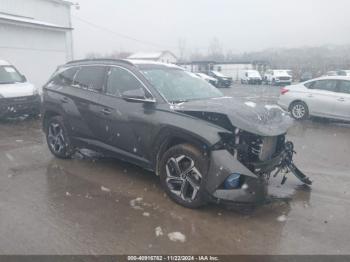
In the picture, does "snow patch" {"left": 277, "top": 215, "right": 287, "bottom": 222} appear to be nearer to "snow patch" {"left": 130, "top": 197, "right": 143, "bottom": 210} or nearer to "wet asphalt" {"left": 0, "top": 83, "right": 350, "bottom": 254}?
"wet asphalt" {"left": 0, "top": 83, "right": 350, "bottom": 254}

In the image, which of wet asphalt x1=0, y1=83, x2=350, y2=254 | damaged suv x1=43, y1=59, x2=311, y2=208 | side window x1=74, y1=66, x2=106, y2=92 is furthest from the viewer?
side window x1=74, y1=66, x2=106, y2=92

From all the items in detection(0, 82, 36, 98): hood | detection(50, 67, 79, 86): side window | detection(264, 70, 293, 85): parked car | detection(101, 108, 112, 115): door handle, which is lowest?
detection(264, 70, 293, 85): parked car

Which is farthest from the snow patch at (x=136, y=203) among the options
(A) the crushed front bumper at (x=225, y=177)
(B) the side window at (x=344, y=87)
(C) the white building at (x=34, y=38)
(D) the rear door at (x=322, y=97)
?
(C) the white building at (x=34, y=38)

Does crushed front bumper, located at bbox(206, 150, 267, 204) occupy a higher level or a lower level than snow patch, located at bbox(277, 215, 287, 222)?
higher

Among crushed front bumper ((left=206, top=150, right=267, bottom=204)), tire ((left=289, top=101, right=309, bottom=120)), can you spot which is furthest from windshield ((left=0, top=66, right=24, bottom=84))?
crushed front bumper ((left=206, top=150, right=267, bottom=204))

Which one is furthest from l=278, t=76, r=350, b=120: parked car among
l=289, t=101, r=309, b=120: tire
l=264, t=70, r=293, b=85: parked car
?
l=264, t=70, r=293, b=85: parked car

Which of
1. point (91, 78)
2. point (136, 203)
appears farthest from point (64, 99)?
point (136, 203)

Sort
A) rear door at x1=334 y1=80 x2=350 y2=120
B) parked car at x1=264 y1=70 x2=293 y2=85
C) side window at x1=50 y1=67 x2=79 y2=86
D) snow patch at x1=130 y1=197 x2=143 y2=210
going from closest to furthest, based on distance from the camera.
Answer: snow patch at x1=130 y1=197 x2=143 y2=210 < side window at x1=50 y1=67 x2=79 y2=86 < rear door at x1=334 y1=80 x2=350 y2=120 < parked car at x1=264 y1=70 x2=293 y2=85

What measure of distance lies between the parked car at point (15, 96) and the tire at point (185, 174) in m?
7.64

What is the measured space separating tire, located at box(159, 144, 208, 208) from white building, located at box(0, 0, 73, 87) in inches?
577

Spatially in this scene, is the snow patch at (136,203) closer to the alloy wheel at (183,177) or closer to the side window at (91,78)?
the alloy wheel at (183,177)

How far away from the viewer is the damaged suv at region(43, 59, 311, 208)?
4.11 meters

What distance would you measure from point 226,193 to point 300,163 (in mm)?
3203

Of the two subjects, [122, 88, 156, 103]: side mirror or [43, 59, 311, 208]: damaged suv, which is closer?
[43, 59, 311, 208]: damaged suv
